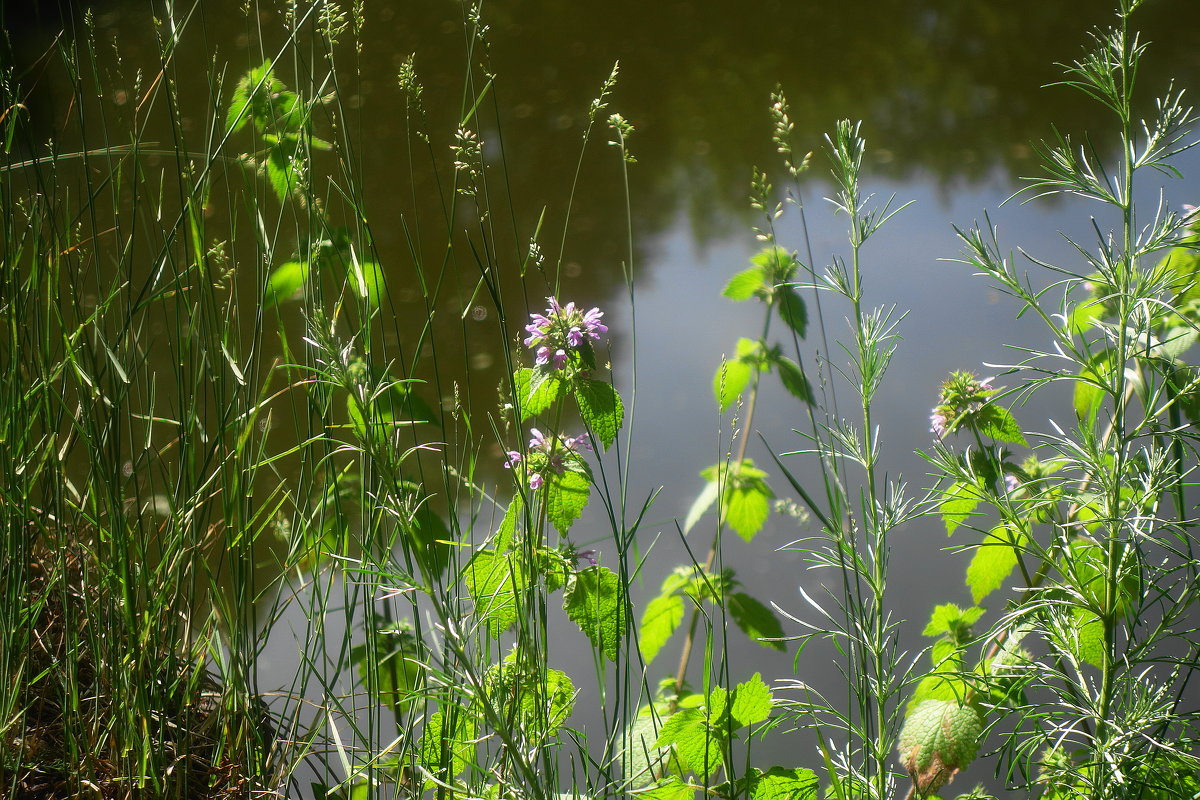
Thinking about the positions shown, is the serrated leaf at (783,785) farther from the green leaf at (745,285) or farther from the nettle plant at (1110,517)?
the green leaf at (745,285)

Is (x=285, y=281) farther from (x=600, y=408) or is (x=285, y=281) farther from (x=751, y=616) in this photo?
(x=751, y=616)

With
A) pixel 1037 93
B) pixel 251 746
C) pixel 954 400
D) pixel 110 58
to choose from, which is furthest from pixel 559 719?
pixel 110 58

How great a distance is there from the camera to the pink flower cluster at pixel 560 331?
2.69 ft

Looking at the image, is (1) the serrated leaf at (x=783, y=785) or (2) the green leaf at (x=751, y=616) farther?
(2) the green leaf at (x=751, y=616)

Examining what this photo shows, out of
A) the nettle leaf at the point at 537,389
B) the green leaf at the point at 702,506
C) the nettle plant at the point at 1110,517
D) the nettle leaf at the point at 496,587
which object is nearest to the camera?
the nettle plant at the point at 1110,517

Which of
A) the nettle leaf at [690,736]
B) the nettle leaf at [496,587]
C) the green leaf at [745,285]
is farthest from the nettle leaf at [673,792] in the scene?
the green leaf at [745,285]

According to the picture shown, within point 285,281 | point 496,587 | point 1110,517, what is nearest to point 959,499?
point 1110,517

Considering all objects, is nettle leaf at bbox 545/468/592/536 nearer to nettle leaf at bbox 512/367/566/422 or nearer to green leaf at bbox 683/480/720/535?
nettle leaf at bbox 512/367/566/422

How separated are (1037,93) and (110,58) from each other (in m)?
1.83

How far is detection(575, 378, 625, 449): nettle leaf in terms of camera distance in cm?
82

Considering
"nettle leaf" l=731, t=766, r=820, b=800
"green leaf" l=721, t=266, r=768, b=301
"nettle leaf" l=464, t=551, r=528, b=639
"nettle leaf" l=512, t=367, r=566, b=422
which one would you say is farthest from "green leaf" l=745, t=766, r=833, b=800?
"green leaf" l=721, t=266, r=768, b=301

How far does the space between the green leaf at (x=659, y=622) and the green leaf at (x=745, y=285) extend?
1.23 ft

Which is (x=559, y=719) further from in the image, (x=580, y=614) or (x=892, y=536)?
(x=892, y=536)

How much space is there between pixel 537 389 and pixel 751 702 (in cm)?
34
